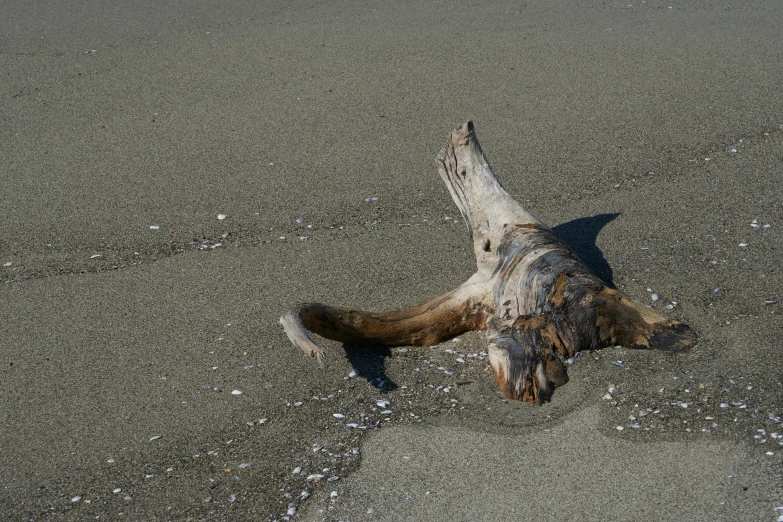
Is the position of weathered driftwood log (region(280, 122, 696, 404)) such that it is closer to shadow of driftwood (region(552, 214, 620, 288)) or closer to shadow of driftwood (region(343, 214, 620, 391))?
shadow of driftwood (region(343, 214, 620, 391))

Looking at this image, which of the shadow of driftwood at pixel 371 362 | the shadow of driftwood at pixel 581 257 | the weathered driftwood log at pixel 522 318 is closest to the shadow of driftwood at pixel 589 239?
the shadow of driftwood at pixel 581 257

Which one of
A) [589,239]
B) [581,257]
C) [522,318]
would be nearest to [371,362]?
[522,318]

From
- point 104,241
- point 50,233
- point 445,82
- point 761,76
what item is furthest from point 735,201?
point 50,233

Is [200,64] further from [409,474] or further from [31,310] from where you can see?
[409,474]

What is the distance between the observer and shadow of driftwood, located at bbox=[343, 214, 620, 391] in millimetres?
3453

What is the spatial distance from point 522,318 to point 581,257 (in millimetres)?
879

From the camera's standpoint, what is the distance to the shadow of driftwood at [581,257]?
3453 mm

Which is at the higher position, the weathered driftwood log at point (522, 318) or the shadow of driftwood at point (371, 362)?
the weathered driftwood log at point (522, 318)

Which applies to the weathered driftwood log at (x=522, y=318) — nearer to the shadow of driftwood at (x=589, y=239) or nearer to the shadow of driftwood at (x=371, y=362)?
the shadow of driftwood at (x=371, y=362)

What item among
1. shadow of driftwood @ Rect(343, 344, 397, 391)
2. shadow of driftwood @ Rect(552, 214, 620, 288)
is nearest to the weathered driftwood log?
shadow of driftwood @ Rect(343, 344, 397, 391)

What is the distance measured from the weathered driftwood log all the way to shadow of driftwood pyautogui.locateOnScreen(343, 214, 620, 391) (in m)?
0.05

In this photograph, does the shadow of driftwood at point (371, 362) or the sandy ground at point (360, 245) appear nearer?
the sandy ground at point (360, 245)

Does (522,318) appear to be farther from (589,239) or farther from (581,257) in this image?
(589,239)

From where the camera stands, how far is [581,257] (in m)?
4.14
